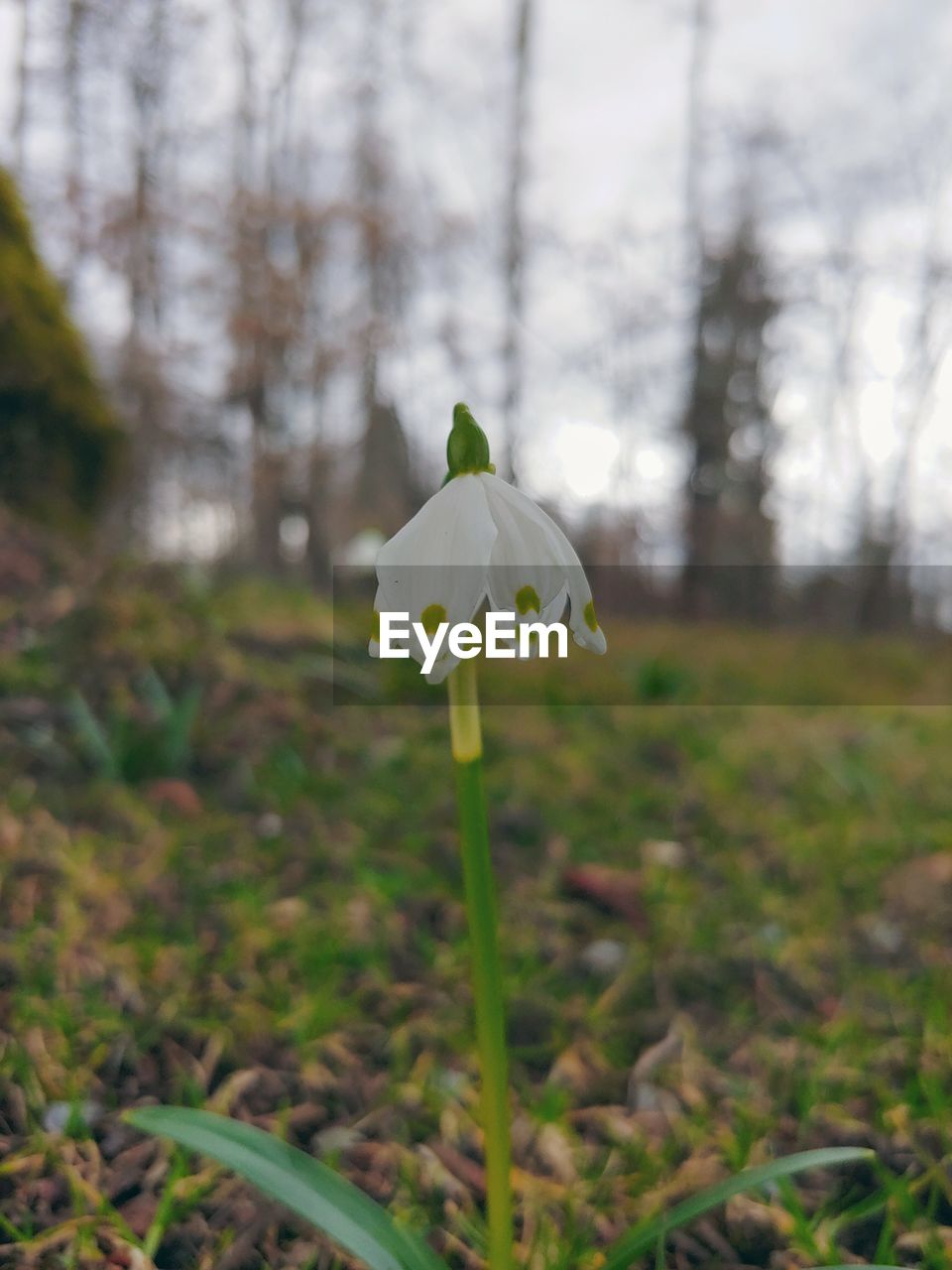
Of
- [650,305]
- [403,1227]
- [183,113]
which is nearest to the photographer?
[403,1227]

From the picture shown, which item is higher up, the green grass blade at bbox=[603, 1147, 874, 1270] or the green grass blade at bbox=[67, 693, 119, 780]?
the green grass blade at bbox=[67, 693, 119, 780]

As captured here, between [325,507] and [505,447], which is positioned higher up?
[505,447]

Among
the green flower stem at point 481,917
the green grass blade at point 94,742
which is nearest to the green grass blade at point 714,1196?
the green flower stem at point 481,917

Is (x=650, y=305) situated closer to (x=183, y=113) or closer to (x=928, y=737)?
(x=183, y=113)

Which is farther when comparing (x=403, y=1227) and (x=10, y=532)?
(x=10, y=532)

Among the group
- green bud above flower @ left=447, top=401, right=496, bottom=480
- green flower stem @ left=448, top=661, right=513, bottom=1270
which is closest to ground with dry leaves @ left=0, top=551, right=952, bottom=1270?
green flower stem @ left=448, top=661, right=513, bottom=1270

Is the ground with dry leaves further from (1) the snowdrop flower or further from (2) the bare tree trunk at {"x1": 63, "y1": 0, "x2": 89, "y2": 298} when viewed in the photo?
(2) the bare tree trunk at {"x1": 63, "y1": 0, "x2": 89, "y2": 298}

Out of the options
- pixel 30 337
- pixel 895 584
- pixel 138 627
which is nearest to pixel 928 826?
pixel 138 627
